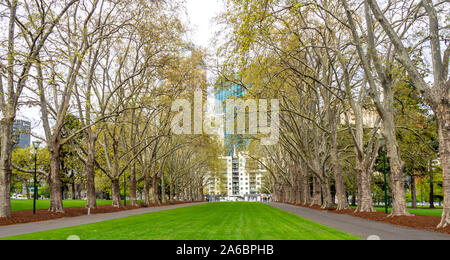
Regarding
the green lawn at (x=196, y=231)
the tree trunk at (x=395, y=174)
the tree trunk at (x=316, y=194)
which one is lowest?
the tree trunk at (x=316, y=194)

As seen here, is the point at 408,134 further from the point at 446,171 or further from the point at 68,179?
the point at 68,179

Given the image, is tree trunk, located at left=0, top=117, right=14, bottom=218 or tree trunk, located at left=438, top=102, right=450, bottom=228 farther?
tree trunk, located at left=0, top=117, right=14, bottom=218

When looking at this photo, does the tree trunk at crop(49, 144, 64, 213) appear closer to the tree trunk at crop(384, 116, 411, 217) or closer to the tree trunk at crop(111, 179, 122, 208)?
the tree trunk at crop(111, 179, 122, 208)

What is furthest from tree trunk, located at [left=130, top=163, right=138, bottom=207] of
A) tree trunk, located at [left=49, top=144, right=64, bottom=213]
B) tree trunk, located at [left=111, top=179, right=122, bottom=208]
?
tree trunk, located at [left=49, top=144, right=64, bottom=213]

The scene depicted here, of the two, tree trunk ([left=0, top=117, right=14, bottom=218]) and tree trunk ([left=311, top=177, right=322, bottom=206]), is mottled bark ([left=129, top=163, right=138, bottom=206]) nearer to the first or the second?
tree trunk ([left=0, top=117, right=14, bottom=218])

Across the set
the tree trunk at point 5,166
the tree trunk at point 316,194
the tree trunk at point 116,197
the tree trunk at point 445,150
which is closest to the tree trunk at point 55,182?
the tree trunk at point 5,166

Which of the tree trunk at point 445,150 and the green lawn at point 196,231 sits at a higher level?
the tree trunk at point 445,150

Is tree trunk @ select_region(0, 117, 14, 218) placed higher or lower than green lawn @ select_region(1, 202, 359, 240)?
higher

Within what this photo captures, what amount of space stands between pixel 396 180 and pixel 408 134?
13397 mm

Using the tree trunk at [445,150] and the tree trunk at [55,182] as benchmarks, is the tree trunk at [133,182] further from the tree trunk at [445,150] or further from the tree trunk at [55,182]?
the tree trunk at [445,150]

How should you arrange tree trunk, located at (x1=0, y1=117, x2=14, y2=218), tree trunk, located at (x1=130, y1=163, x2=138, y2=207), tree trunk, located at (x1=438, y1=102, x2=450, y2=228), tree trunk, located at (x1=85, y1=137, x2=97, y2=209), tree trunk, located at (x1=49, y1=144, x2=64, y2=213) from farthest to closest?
1. tree trunk, located at (x1=130, y1=163, x2=138, y2=207)
2. tree trunk, located at (x1=85, y1=137, x2=97, y2=209)
3. tree trunk, located at (x1=49, y1=144, x2=64, y2=213)
4. tree trunk, located at (x1=0, y1=117, x2=14, y2=218)
5. tree trunk, located at (x1=438, y1=102, x2=450, y2=228)

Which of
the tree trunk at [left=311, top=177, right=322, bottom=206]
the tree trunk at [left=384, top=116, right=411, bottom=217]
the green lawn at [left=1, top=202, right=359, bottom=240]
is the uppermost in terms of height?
the tree trunk at [left=384, top=116, right=411, bottom=217]

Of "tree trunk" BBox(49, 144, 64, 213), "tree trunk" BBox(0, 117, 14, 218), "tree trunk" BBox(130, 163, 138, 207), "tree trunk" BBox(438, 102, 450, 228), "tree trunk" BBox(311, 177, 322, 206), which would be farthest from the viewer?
"tree trunk" BBox(130, 163, 138, 207)

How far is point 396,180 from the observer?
612 inches
